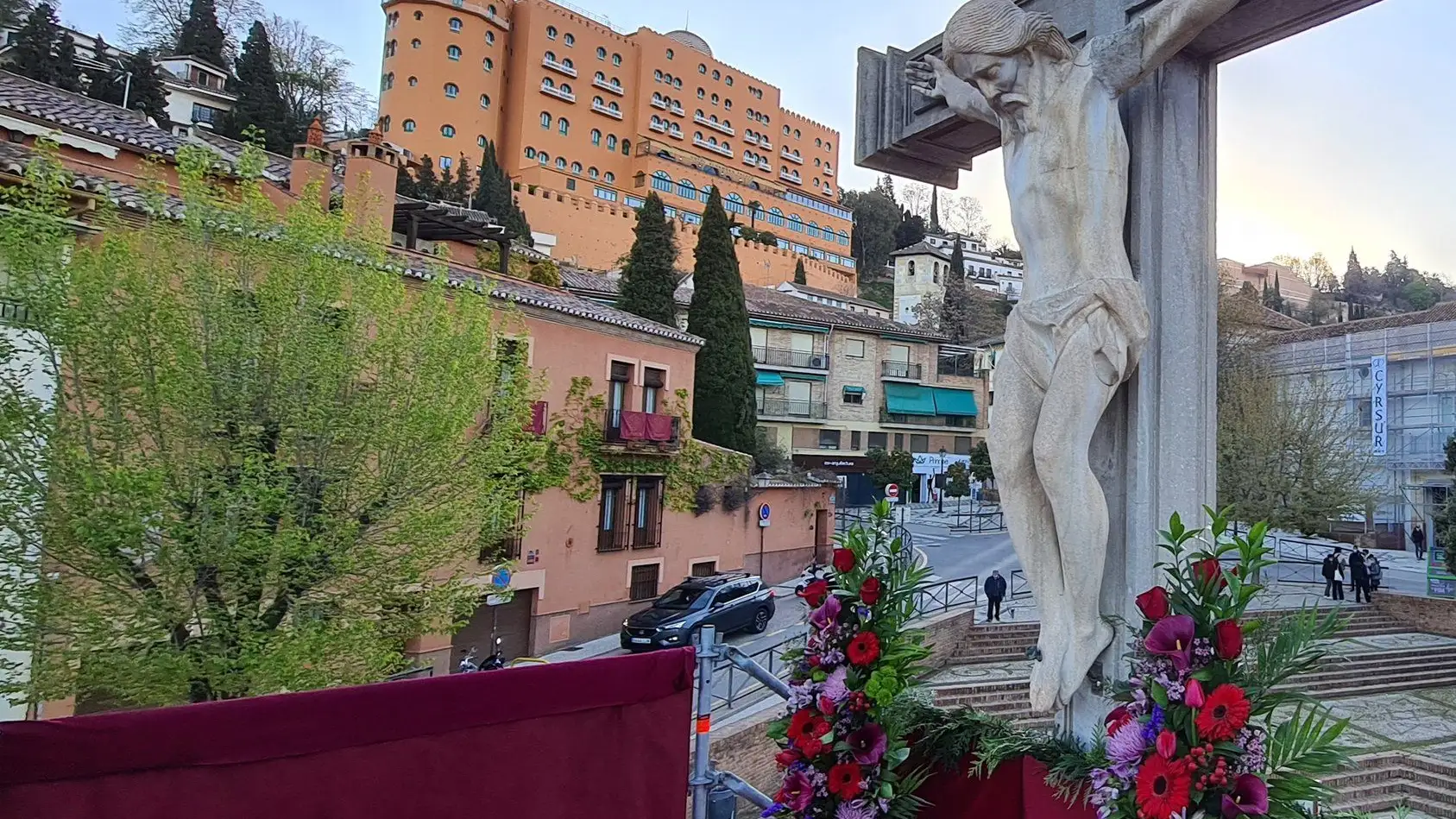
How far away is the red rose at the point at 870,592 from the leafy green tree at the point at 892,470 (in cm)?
3055

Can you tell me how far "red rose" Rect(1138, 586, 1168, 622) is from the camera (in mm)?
2122

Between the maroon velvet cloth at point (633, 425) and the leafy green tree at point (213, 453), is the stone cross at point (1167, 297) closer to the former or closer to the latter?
the leafy green tree at point (213, 453)

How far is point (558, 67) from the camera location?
60344mm

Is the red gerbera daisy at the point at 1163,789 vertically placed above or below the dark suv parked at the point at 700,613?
above

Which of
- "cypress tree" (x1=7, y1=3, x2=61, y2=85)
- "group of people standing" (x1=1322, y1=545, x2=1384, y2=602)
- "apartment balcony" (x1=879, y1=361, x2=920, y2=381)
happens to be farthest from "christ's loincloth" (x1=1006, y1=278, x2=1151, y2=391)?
"apartment balcony" (x1=879, y1=361, x2=920, y2=381)

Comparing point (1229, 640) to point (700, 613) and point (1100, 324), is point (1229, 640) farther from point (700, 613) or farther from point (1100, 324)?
point (700, 613)

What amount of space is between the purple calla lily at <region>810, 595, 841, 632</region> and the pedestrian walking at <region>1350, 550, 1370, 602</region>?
1816cm

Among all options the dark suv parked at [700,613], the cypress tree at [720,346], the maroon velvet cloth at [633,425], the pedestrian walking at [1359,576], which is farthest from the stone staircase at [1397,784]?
the cypress tree at [720,346]

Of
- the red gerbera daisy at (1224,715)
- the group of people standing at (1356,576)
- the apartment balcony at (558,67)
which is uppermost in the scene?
the apartment balcony at (558,67)

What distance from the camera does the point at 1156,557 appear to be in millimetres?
2881

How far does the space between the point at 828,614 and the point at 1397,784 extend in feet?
29.7

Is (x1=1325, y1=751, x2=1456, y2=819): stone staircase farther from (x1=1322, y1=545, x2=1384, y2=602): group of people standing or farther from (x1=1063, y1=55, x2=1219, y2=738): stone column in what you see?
(x1=1322, y1=545, x2=1384, y2=602): group of people standing

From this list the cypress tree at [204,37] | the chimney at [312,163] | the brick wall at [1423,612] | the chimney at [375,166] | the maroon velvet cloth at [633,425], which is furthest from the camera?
the cypress tree at [204,37]

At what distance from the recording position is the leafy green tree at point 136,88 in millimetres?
29391
